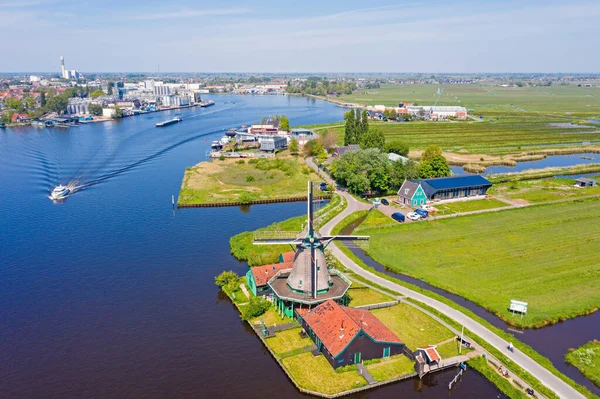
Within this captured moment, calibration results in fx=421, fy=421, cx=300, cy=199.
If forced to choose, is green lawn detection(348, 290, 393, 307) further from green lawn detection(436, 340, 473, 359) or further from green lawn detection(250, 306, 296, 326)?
green lawn detection(436, 340, 473, 359)

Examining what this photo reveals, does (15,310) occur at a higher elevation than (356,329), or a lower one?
lower

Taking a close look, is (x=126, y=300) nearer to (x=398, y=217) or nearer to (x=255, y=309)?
(x=255, y=309)

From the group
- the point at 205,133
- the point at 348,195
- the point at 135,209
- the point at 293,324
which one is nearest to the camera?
the point at 293,324

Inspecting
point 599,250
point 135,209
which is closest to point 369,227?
point 599,250

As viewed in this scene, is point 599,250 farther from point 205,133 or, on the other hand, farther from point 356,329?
point 205,133

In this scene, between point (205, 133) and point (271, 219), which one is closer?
point (271, 219)

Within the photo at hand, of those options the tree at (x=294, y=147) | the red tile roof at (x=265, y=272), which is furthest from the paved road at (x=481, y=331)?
the tree at (x=294, y=147)

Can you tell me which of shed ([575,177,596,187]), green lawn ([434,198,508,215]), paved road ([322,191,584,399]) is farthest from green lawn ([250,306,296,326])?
shed ([575,177,596,187])

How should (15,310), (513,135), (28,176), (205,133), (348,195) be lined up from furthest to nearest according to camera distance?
1. (205,133)
2. (513,135)
3. (28,176)
4. (348,195)
5. (15,310)

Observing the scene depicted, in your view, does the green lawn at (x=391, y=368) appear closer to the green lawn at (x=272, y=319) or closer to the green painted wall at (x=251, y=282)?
the green lawn at (x=272, y=319)
